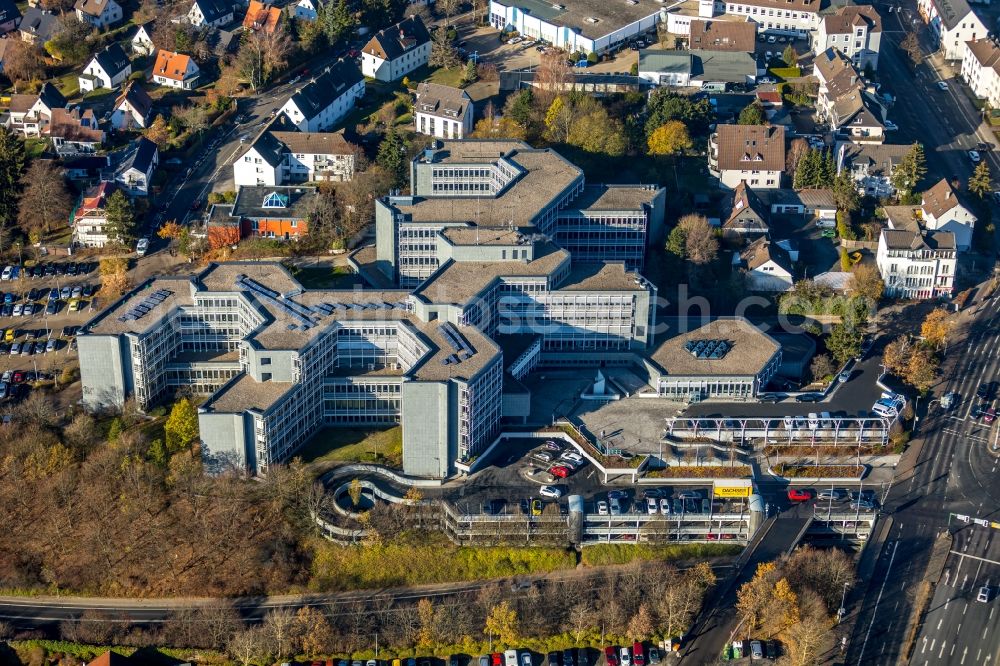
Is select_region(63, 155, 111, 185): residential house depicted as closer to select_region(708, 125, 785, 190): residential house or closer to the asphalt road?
select_region(708, 125, 785, 190): residential house

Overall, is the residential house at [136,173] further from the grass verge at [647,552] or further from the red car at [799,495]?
the red car at [799,495]

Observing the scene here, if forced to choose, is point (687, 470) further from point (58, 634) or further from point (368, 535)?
point (58, 634)

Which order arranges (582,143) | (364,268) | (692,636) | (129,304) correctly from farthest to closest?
(582,143)
(364,268)
(129,304)
(692,636)

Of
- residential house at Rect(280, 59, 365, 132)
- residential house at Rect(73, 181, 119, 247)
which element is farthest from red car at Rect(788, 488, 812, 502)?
residential house at Rect(73, 181, 119, 247)

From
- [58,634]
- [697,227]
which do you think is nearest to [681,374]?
[697,227]

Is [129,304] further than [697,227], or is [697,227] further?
[697,227]

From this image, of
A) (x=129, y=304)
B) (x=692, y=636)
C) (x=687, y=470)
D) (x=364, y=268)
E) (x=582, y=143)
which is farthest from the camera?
(x=582, y=143)
